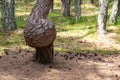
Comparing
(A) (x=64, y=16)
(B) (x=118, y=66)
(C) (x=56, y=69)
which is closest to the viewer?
(C) (x=56, y=69)

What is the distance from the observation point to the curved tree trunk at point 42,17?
10277mm

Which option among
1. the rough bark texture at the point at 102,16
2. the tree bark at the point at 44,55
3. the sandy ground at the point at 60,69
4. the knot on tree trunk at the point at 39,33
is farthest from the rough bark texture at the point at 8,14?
the knot on tree trunk at the point at 39,33

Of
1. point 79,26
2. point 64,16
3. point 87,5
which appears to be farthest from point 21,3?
point 79,26

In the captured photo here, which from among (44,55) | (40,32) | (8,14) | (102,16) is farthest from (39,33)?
(8,14)

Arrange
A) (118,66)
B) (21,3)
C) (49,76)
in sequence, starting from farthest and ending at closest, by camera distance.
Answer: (21,3) < (118,66) < (49,76)

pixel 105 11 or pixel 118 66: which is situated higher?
pixel 105 11

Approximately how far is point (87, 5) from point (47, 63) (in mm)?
29595

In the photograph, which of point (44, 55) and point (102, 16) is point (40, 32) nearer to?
point (44, 55)

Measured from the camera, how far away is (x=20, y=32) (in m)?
19.9

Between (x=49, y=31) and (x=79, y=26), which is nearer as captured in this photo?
(x=49, y=31)

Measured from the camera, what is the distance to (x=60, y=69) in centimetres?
1048

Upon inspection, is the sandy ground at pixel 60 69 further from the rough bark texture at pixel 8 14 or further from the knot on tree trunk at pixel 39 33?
the rough bark texture at pixel 8 14

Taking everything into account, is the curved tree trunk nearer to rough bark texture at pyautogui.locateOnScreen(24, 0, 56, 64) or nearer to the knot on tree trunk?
rough bark texture at pyautogui.locateOnScreen(24, 0, 56, 64)

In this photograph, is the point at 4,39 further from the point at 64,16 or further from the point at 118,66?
the point at 64,16
